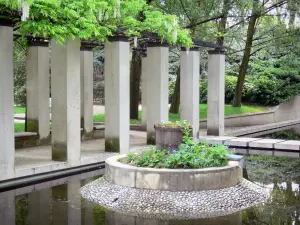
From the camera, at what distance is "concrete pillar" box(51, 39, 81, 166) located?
13.3 metres

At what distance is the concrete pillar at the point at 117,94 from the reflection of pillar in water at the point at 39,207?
465 cm

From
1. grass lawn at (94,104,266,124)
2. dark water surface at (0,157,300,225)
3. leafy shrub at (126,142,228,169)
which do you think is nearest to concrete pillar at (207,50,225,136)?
grass lawn at (94,104,266,124)

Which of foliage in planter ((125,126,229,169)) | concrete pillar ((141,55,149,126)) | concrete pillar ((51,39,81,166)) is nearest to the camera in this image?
foliage in planter ((125,126,229,169))

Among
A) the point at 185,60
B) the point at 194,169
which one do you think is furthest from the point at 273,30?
the point at 194,169

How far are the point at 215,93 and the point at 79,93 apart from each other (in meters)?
8.74

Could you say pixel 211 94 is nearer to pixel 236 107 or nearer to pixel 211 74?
pixel 211 74

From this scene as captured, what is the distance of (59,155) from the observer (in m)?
13.5

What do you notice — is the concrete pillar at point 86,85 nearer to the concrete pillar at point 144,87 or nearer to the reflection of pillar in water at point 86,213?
the concrete pillar at point 144,87

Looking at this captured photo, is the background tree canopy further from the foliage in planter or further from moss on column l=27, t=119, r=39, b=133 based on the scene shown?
the foliage in planter

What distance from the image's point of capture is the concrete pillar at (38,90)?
17.7 metres

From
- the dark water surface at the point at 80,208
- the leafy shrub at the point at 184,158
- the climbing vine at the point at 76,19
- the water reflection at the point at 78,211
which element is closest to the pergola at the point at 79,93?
the climbing vine at the point at 76,19

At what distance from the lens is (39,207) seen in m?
9.27

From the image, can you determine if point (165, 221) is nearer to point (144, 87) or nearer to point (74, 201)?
point (74, 201)

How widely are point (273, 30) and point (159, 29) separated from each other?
49.5 feet
